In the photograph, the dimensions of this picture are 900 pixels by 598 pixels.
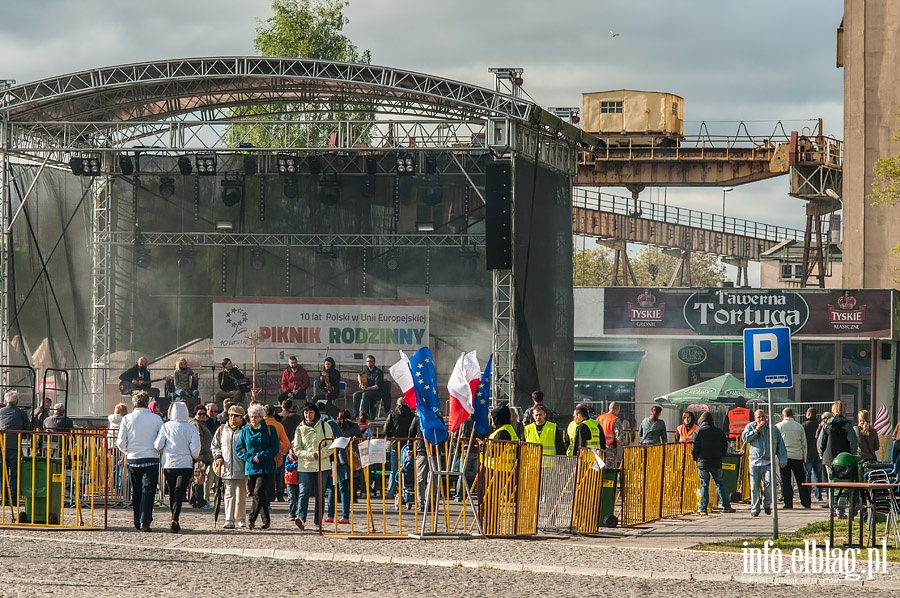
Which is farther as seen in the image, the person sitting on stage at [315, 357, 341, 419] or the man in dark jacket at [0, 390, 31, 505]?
the person sitting on stage at [315, 357, 341, 419]

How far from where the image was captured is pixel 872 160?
4912 cm

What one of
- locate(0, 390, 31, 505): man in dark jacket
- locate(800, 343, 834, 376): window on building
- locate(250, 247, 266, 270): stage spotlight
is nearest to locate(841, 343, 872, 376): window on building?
locate(800, 343, 834, 376): window on building

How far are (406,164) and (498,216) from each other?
2697 millimetres

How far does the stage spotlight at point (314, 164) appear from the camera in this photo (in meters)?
29.3

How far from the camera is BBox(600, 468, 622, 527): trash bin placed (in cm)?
1577

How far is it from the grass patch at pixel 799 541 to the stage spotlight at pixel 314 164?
16.1m

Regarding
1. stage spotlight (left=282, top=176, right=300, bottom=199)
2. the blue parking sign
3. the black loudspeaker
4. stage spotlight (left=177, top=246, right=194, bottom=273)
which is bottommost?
the blue parking sign

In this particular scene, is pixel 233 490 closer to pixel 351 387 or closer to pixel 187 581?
pixel 187 581

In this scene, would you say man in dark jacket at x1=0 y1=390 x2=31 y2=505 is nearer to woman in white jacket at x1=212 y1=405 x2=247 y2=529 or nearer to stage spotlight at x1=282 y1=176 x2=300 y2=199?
woman in white jacket at x1=212 y1=405 x2=247 y2=529

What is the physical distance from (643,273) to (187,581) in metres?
92.2

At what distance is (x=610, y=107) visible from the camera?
2083 inches

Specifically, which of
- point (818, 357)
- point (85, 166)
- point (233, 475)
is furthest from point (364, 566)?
point (818, 357)

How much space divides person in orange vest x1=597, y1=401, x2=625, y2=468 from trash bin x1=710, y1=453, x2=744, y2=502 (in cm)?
193

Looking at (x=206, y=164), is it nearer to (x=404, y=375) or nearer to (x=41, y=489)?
(x=41, y=489)
